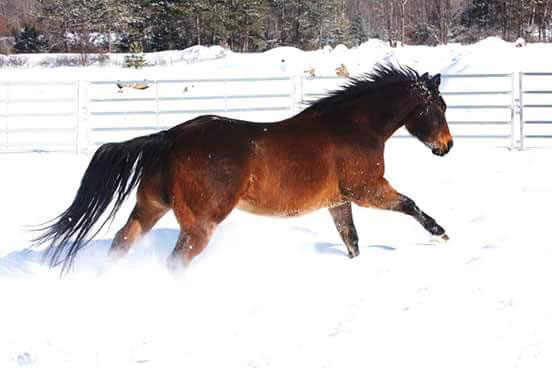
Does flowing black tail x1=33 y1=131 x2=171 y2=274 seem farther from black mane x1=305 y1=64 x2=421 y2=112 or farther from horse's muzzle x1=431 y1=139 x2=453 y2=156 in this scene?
horse's muzzle x1=431 y1=139 x2=453 y2=156

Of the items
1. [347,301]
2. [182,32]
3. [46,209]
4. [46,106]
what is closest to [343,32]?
[182,32]

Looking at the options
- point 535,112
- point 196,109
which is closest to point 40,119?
point 196,109

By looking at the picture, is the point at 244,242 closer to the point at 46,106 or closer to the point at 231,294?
the point at 231,294

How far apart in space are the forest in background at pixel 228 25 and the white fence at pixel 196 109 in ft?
63.5

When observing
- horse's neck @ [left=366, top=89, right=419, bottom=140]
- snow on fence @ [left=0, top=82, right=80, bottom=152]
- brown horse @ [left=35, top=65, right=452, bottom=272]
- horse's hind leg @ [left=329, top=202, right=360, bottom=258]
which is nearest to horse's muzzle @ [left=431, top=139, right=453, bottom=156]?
horse's neck @ [left=366, top=89, right=419, bottom=140]

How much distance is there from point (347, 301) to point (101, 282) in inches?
63.5

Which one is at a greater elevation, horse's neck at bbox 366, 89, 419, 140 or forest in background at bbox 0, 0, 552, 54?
forest in background at bbox 0, 0, 552, 54

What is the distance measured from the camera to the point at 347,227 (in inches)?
203

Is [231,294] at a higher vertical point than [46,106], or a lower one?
lower

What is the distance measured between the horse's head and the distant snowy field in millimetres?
775

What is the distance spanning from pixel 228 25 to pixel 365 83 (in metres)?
39.2

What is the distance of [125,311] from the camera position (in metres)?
4.11

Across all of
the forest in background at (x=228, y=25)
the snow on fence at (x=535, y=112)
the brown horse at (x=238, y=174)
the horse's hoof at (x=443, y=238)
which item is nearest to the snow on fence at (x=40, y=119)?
the snow on fence at (x=535, y=112)

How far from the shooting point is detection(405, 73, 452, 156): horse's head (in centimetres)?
538
